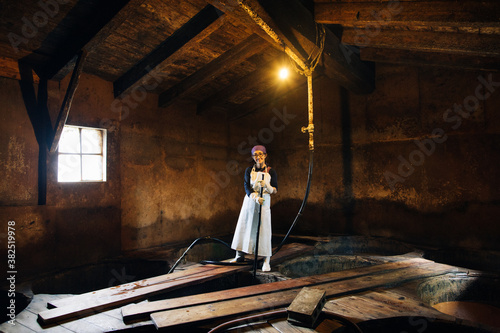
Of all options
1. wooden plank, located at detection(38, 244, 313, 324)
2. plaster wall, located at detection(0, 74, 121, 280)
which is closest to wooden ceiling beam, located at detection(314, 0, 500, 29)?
wooden plank, located at detection(38, 244, 313, 324)

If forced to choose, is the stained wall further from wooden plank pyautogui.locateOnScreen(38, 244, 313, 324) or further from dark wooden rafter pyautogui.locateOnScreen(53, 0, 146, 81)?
wooden plank pyautogui.locateOnScreen(38, 244, 313, 324)

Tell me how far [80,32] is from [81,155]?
2.03 metres

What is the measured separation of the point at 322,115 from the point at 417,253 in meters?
3.57

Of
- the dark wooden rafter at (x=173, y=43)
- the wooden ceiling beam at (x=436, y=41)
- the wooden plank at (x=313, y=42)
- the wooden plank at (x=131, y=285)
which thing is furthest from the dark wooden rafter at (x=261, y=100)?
the wooden plank at (x=131, y=285)

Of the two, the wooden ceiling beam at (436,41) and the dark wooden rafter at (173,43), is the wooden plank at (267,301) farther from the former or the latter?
the dark wooden rafter at (173,43)

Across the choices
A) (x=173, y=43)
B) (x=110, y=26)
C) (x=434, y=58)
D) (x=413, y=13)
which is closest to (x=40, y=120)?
(x=110, y=26)

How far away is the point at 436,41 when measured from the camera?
3.90 m

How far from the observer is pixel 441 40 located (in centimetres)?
387

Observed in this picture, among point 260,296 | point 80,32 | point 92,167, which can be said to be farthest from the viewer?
point 92,167

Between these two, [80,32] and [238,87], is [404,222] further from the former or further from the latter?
[80,32]

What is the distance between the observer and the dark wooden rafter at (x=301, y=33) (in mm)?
3586

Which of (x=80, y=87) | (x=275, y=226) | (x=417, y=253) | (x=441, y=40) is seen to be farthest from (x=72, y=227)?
(x=441, y=40)

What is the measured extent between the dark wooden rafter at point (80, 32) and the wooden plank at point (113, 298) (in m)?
3.12

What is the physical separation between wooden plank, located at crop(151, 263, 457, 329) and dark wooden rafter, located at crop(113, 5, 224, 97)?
11.4 feet
